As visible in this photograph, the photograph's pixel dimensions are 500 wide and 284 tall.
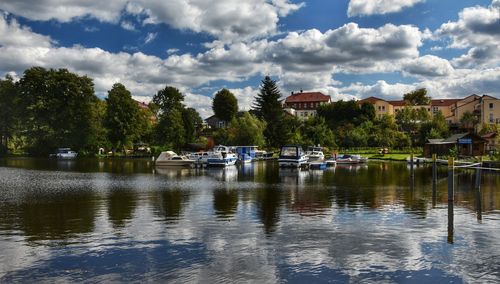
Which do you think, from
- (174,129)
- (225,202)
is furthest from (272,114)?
(225,202)

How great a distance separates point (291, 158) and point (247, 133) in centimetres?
4311

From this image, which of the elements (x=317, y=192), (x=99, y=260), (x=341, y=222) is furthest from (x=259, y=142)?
(x=99, y=260)

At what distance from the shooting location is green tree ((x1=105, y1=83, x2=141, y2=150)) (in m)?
110

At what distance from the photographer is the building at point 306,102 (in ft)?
596

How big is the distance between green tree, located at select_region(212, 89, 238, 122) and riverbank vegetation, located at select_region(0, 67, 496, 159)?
91.2ft

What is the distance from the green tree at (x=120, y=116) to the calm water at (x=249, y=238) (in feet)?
258

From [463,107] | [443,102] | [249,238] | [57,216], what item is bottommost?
[249,238]

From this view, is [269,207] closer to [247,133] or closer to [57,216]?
[57,216]

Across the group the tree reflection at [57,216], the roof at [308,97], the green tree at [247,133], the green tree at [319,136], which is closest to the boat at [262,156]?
the green tree at [247,133]

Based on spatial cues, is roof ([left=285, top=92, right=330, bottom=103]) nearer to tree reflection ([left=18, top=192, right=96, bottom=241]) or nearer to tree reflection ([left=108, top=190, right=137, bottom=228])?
tree reflection ([left=108, top=190, right=137, bottom=228])

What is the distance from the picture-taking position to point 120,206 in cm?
2728

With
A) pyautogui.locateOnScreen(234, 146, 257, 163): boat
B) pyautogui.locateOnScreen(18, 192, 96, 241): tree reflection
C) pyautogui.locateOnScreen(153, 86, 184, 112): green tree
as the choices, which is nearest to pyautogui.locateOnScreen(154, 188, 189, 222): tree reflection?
pyautogui.locateOnScreen(18, 192, 96, 241): tree reflection

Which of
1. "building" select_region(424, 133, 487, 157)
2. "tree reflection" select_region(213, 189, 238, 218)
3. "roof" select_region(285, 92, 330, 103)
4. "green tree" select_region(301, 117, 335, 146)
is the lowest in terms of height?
"tree reflection" select_region(213, 189, 238, 218)

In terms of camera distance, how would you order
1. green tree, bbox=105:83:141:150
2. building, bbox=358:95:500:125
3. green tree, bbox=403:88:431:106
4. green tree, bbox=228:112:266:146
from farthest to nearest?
green tree, bbox=403:88:431:106, building, bbox=358:95:500:125, green tree, bbox=228:112:266:146, green tree, bbox=105:83:141:150
